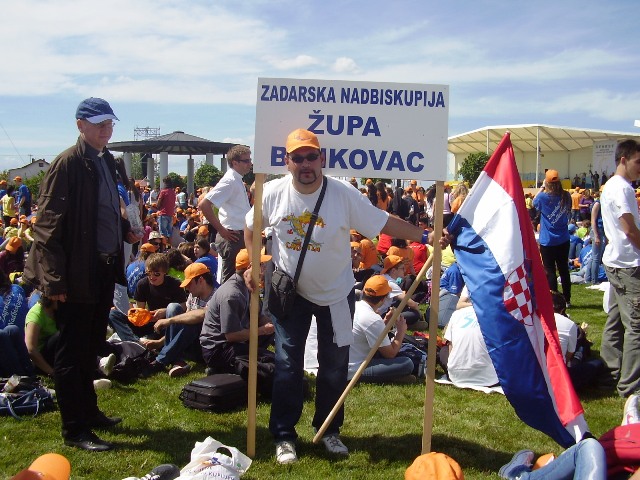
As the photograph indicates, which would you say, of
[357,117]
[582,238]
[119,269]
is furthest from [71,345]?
[582,238]

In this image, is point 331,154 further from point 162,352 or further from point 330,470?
point 162,352

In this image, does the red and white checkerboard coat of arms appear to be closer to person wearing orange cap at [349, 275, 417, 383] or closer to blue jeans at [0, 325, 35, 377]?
person wearing orange cap at [349, 275, 417, 383]

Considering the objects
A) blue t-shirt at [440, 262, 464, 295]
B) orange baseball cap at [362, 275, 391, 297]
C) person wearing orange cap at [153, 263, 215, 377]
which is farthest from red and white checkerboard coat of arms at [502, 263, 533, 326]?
blue t-shirt at [440, 262, 464, 295]

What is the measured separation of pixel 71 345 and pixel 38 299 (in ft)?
6.52

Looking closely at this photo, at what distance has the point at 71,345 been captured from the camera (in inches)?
173

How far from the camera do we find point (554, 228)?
916 centimetres

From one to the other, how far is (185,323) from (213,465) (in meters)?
3.05

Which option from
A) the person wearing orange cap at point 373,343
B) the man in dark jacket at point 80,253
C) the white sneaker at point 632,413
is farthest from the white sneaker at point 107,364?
the white sneaker at point 632,413

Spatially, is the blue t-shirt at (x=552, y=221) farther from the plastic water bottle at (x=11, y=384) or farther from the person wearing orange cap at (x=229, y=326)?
the plastic water bottle at (x=11, y=384)

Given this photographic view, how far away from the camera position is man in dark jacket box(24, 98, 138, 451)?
13.8 feet

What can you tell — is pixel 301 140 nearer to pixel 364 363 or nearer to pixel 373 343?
pixel 364 363

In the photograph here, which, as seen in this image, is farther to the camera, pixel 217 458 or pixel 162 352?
pixel 162 352

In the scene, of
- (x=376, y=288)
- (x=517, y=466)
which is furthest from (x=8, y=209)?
(x=517, y=466)

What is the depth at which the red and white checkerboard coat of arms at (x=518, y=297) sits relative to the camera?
159 inches
